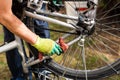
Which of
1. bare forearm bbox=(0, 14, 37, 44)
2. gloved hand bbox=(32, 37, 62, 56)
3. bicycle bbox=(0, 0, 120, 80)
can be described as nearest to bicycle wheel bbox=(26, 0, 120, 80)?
bicycle bbox=(0, 0, 120, 80)

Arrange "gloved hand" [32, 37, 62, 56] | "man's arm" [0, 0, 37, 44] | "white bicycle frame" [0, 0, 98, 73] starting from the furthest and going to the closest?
"white bicycle frame" [0, 0, 98, 73], "gloved hand" [32, 37, 62, 56], "man's arm" [0, 0, 37, 44]

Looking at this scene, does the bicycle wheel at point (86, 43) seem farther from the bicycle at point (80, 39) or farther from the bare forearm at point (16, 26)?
the bare forearm at point (16, 26)

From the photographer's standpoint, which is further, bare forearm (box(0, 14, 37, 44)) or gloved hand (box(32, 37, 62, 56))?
gloved hand (box(32, 37, 62, 56))

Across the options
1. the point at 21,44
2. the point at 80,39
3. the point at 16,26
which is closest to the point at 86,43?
the point at 80,39

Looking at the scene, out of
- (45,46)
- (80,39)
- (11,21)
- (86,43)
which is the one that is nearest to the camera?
(11,21)

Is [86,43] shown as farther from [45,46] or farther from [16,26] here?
[16,26]

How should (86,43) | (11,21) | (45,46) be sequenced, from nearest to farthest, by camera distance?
(11,21) → (45,46) → (86,43)

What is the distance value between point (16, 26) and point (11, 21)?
5cm

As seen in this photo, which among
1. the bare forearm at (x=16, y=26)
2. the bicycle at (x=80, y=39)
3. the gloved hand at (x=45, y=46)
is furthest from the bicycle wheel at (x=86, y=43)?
the bare forearm at (x=16, y=26)

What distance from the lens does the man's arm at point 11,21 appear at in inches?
70.4

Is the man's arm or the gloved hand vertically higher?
the man's arm

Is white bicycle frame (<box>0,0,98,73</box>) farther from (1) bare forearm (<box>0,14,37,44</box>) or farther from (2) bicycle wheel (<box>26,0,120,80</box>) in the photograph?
(1) bare forearm (<box>0,14,37,44</box>)

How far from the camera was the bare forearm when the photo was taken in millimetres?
1864

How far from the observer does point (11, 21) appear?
6.15 feet
